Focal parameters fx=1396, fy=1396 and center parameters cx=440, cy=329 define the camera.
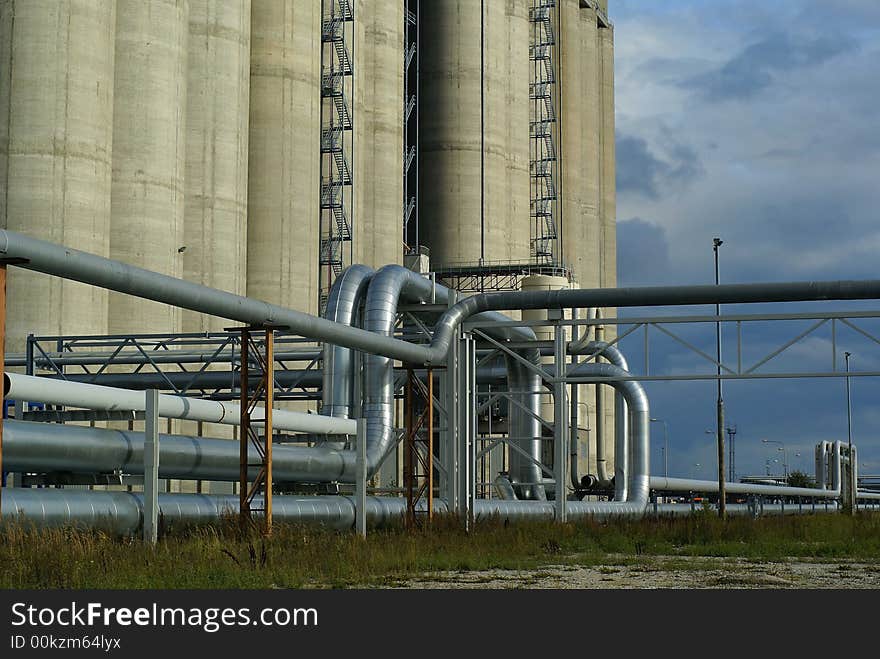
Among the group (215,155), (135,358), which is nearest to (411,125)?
(215,155)

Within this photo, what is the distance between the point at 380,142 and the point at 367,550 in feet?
124

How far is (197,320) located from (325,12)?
15693 millimetres

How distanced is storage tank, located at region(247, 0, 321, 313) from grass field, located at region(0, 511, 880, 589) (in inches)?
815

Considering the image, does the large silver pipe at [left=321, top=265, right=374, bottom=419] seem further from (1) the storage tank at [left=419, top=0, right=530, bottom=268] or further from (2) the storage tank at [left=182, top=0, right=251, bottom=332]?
(1) the storage tank at [left=419, top=0, right=530, bottom=268]

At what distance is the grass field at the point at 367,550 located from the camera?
51.5 ft

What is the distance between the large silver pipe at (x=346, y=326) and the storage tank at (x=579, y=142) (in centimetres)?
4244

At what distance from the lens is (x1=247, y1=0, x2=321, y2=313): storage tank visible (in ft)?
157

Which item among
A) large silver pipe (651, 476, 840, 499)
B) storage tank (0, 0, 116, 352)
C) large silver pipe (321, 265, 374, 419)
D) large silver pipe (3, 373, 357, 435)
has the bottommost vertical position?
large silver pipe (651, 476, 840, 499)

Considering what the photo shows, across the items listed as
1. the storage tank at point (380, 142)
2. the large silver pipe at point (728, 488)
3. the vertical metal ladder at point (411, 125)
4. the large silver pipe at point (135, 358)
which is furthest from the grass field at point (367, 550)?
the vertical metal ladder at point (411, 125)

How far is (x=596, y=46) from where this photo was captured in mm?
82562

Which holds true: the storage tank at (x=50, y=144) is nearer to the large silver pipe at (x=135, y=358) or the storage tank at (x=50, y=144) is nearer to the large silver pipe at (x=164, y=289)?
the large silver pipe at (x=135, y=358)

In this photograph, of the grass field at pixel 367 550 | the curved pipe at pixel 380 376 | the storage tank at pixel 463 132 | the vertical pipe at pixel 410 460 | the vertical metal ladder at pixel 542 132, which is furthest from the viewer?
the vertical metal ladder at pixel 542 132

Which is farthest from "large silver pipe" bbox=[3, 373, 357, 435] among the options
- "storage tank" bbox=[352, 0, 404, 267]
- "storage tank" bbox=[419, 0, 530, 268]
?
"storage tank" bbox=[419, 0, 530, 268]

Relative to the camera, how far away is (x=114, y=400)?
23031 millimetres
